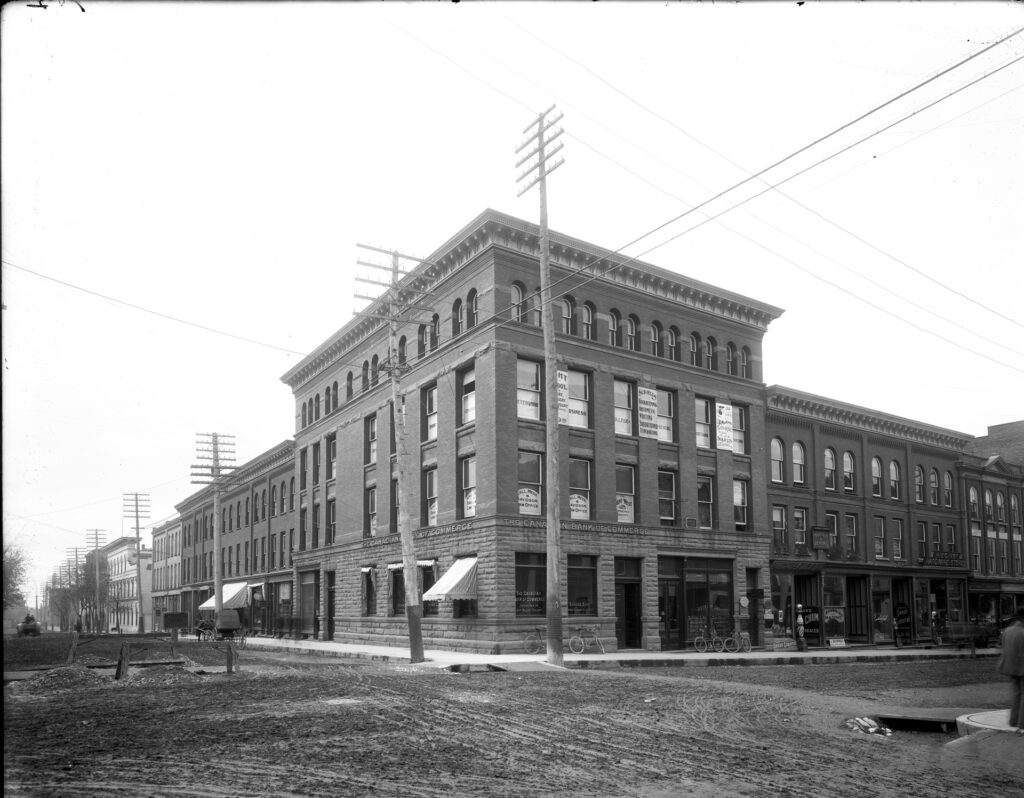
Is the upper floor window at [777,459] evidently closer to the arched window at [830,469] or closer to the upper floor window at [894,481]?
the arched window at [830,469]

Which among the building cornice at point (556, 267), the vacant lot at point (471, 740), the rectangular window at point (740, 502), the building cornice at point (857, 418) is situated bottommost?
the vacant lot at point (471, 740)

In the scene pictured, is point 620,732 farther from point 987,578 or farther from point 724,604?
point 987,578

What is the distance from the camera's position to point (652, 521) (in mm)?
35125

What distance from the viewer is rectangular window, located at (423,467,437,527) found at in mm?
35344

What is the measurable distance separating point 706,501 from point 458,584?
1219 cm

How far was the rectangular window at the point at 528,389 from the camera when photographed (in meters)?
32.2

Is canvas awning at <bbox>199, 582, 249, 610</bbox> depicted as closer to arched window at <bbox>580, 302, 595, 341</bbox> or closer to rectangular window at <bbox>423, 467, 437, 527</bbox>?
rectangular window at <bbox>423, 467, 437, 527</bbox>

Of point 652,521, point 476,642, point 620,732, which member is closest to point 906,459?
point 652,521

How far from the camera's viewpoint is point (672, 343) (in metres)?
37.7

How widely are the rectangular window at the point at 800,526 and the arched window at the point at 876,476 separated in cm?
616

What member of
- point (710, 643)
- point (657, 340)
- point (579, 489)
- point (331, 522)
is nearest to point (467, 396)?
point (579, 489)

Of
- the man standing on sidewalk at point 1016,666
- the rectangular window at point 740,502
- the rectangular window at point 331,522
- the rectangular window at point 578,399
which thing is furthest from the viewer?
the rectangular window at point 331,522

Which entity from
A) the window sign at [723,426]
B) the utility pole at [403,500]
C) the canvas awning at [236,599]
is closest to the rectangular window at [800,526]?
the window sign at [723,426]

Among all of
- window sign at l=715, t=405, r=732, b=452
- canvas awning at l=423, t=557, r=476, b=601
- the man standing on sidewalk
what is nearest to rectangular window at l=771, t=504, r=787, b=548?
window sign at l=715, t=405, r=732, b=452
